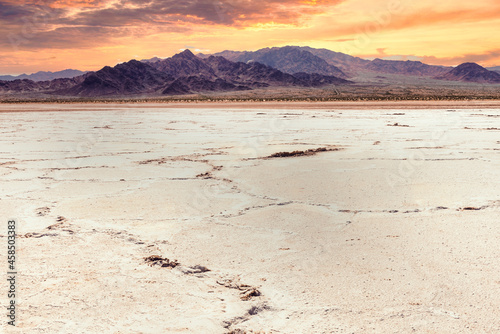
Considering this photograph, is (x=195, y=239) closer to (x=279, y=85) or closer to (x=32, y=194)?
(x=32, y=194)

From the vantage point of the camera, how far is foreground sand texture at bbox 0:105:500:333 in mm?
3359

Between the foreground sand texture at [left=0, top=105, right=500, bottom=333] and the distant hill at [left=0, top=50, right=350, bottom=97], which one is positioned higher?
the distant hill at [left=0, top=50, right=350, bottom=97]

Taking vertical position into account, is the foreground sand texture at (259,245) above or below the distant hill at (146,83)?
below

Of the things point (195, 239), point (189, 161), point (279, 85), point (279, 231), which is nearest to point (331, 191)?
point (279, 231)

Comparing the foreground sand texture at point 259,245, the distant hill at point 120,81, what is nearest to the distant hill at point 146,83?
the distant hill at point 120,81

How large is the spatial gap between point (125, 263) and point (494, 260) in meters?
3.73

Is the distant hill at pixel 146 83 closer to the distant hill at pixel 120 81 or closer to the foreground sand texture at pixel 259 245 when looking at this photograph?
the distant hill at pixel 120 81

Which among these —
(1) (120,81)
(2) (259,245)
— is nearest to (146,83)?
(1) (120,81)

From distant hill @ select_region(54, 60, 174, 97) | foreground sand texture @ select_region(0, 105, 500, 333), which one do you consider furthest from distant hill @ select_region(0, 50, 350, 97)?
foreground sand texture @ select_region(0, 105, 500, 333)

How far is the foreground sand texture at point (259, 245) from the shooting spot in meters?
3.36

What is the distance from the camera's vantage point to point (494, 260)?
4.29m

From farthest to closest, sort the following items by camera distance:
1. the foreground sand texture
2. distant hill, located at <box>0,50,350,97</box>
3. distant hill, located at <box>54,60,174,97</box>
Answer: distant hill, located at <box>54,60,174,97</box> → distant hill, located at <box>0,50,350,97</box> → the foreground sand texture

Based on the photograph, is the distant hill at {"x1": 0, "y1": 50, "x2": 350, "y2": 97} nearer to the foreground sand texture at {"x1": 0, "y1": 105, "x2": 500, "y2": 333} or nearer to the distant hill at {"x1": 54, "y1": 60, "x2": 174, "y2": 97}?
the distant hill at {"x1": 54, "y1": 60, "x2": 174, "y2": 97}

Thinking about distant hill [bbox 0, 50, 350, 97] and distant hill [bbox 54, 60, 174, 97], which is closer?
distant hill [bbox 0, 50, 350, 97]
